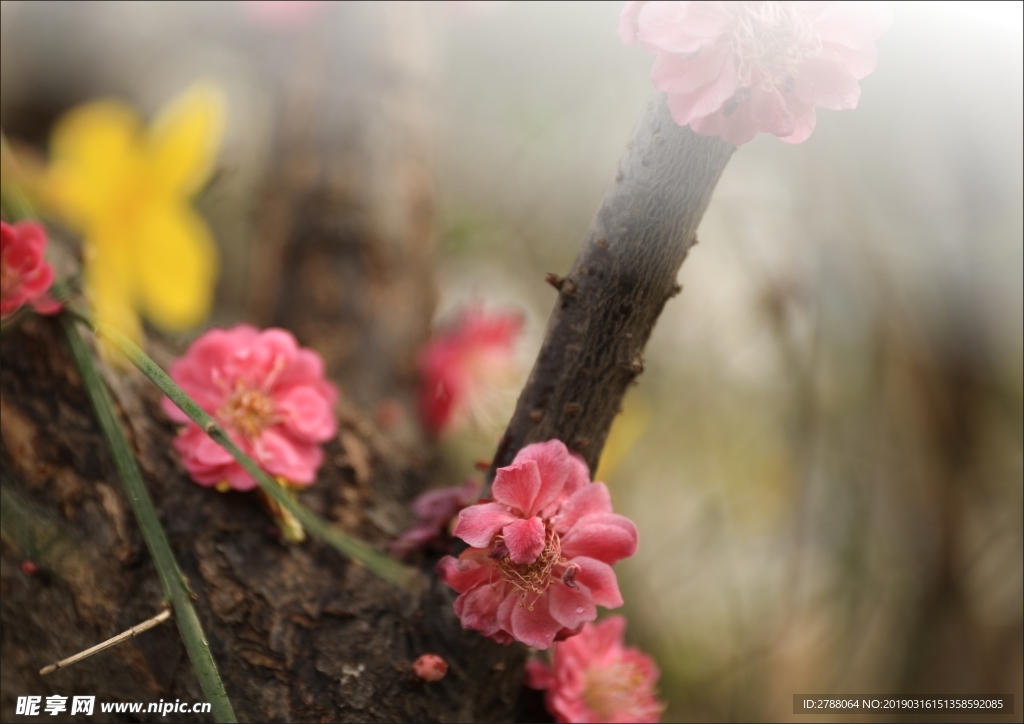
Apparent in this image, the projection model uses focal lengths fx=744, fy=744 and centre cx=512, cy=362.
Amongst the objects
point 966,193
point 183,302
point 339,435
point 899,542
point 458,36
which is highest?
point 458,36

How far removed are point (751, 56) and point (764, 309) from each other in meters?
0.82

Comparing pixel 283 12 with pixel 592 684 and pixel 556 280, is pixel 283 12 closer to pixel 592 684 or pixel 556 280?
pixel 556 280

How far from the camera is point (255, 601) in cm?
49

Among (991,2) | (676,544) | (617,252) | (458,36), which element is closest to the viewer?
(617,252)

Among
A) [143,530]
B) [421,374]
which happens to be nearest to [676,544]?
[421,374]

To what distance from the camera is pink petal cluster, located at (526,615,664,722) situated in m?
0.49

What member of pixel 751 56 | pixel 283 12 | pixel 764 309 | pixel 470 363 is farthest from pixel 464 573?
pixel 283 12

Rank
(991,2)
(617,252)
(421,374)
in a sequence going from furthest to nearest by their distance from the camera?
1. (421,374)
2. (991,2)
3. (617,252)

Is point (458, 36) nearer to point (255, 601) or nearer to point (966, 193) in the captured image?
point (966, 193)

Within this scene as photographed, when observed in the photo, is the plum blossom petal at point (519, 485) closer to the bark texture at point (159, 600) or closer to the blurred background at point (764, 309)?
the bark texture at point (159, 600)

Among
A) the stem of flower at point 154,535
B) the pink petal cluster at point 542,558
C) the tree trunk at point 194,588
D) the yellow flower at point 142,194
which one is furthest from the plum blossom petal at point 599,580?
the yellow flower at point 142,194

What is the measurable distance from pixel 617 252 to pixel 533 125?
0.82 m

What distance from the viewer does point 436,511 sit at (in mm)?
518

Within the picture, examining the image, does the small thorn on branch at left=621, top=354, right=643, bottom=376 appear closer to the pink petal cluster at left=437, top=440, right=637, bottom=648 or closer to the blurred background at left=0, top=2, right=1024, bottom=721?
the pink petal cluster at left=437, top=440, right=637, bottom=648
